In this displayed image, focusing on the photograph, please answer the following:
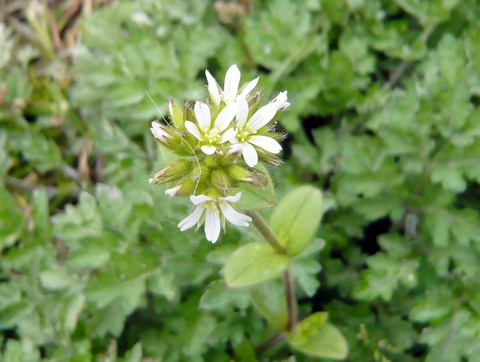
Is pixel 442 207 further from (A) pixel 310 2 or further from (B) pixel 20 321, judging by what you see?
(B) pixel 20 321

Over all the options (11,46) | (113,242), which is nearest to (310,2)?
(113,242)

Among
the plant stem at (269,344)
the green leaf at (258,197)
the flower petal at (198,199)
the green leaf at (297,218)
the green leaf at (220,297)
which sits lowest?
the plant stem at (269,344)

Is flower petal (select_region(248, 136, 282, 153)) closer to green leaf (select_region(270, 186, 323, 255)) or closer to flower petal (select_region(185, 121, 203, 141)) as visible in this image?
flower petal (select_region(185, 121, 203, 141))

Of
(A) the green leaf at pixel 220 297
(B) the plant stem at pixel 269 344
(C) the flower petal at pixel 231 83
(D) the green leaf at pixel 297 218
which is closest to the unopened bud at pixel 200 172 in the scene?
(C) the flower petal at pixel 231 83

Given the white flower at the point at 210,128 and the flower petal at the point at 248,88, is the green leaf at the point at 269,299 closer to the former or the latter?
the white flower at the point at 210,128

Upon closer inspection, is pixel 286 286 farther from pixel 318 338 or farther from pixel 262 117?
pixel 262 117

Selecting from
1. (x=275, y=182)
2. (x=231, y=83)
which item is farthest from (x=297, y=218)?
(x=231, y=83)

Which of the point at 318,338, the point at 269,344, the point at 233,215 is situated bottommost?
the point at 269,344
